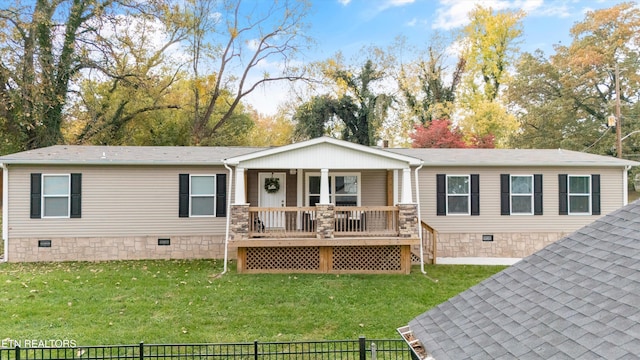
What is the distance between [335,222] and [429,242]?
3162mm

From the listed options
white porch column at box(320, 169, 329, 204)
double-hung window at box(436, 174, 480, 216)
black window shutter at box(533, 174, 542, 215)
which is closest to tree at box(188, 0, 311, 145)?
double-hung window at box(436, 174, 480, 216)

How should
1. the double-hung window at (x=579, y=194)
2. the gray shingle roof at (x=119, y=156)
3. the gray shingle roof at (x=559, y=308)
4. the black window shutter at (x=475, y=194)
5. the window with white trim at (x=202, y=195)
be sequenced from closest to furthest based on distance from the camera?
1. the gray shingle roof at (x=559, y=308)
2. the gray shingle roof at (x=119, y=156)
3. the window with white trim at (x=202, y=195)
4. the black window shutter at (x=475, y=194)
5. the double-hung window at (x=579, y=194)

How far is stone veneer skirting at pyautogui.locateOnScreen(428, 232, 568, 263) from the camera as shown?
12.1 meters

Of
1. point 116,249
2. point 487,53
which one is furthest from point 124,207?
point 487,53

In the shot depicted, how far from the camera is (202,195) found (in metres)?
11.8

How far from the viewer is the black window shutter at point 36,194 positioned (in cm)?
1100

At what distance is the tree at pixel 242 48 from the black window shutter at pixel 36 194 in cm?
1203

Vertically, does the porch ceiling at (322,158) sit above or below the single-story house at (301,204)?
above

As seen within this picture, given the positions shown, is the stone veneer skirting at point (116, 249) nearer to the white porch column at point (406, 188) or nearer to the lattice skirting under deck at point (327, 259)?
the lattice skirting under deck at point (327, 259)

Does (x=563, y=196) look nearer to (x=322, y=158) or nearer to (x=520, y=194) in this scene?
(x=520, y=194)

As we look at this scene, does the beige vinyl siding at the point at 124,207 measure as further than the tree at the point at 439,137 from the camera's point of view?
No

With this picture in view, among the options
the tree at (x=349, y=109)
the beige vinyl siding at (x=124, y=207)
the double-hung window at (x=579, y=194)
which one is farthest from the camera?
the tree at (x=349, y=109)

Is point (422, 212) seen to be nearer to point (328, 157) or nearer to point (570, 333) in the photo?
point (328, 157)

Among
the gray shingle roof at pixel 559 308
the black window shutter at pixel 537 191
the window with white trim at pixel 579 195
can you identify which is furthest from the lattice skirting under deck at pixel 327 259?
the gray shingle roof at pixel 559 308
